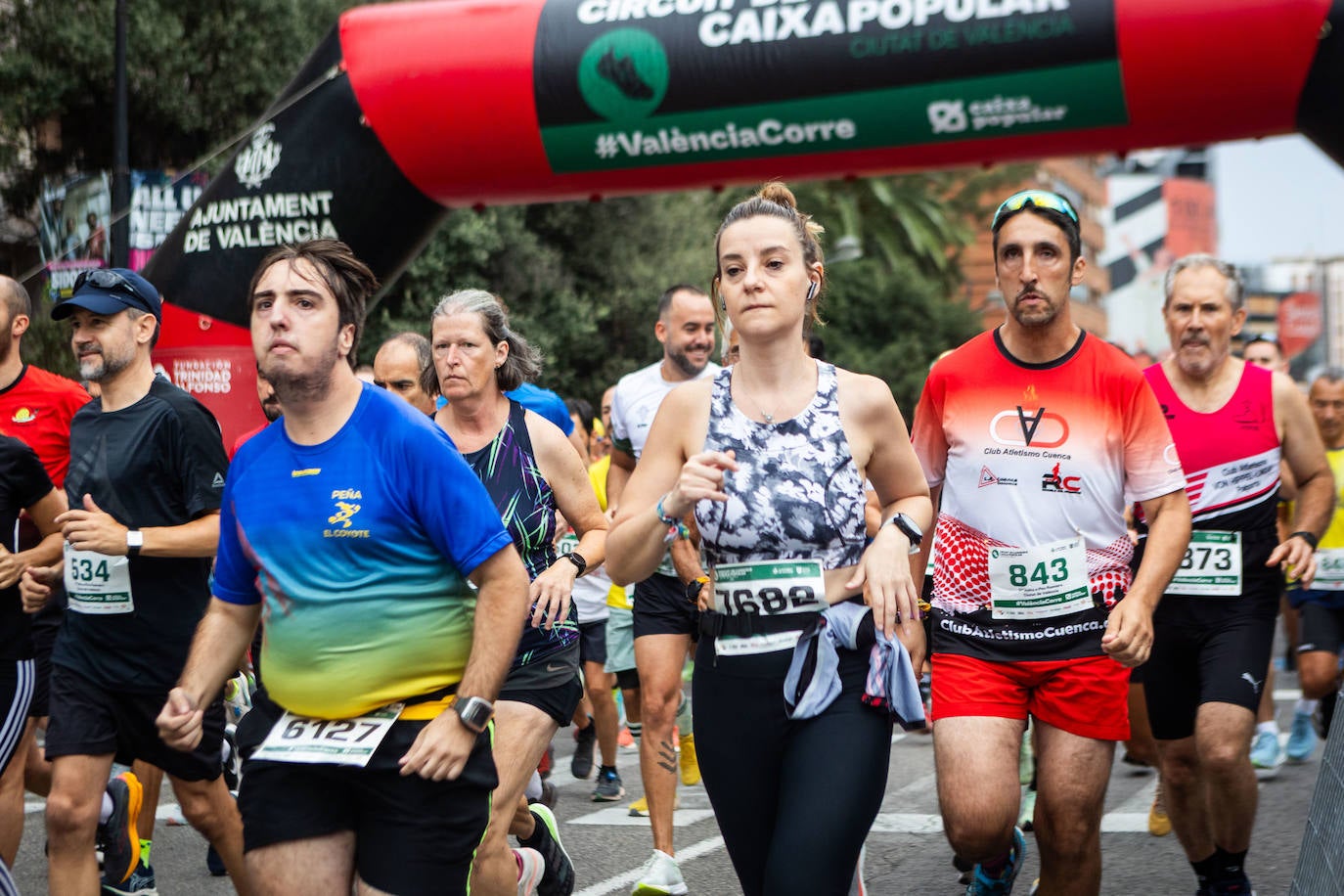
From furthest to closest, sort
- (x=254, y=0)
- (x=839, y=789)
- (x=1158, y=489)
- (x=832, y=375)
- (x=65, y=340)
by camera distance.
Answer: (x=254, y=0) → (x=65, y=340) → (x=1158, y=489) → (x=832, y=375) → (x=839, y=789)

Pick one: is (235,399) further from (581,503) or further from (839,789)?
(839,789)

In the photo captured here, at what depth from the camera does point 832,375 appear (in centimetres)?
393

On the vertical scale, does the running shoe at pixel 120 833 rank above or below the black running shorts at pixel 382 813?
below

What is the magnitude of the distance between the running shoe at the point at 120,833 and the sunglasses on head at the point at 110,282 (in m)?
1.91

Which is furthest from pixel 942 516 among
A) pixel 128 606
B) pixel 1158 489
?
pixel 128 606

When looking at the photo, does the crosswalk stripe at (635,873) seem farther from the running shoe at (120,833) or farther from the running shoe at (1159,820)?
the running shoe at (1159,820)

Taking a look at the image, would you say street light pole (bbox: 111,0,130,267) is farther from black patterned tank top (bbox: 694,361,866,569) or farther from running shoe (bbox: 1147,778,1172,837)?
black patterned tank top (bbox: 694,361,866,569)

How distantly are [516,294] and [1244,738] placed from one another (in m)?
17.8

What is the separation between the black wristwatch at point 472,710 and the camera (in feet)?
11.3

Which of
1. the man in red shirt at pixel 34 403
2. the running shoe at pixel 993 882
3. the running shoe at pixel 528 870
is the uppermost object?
the man in red shirt at pixel 34 403

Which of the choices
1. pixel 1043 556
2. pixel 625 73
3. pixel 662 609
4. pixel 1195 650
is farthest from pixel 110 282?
pixel 625 73

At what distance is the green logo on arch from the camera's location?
10039 mm

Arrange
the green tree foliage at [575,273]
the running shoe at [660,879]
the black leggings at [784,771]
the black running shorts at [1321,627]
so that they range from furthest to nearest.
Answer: the green tree foliage at [575,273], the black running shorts at [1321,627], the running shoe at [660,879], the black leggings at [784,771]

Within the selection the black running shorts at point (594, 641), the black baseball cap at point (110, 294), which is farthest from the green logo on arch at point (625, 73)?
the black baseball cap at point (110, 294)
